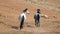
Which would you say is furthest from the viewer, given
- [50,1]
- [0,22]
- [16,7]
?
[50,1]

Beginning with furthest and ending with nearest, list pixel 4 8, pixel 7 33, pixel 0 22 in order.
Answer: pixel 4 8 < pixel 0 22 < pixel 7 33

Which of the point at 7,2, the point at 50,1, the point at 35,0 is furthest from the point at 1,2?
the point at 50,1

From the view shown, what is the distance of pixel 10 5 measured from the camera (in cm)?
3384

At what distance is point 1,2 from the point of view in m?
34.0

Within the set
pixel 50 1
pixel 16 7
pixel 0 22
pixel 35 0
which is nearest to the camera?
pixel 0 22

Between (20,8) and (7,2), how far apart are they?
224cm

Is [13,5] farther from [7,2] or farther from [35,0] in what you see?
[35,0]

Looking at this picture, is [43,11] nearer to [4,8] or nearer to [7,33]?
[4,8]

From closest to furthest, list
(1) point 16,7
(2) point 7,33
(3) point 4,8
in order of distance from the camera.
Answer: (2) point 7,33, (3) point 4,8, (1) point 16,7

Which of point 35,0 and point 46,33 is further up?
point 35,0

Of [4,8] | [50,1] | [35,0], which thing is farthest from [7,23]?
[50,1]

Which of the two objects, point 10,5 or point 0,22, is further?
point 10,5

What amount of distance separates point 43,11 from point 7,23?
12715 millimetres

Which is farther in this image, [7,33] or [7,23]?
[7,23]
